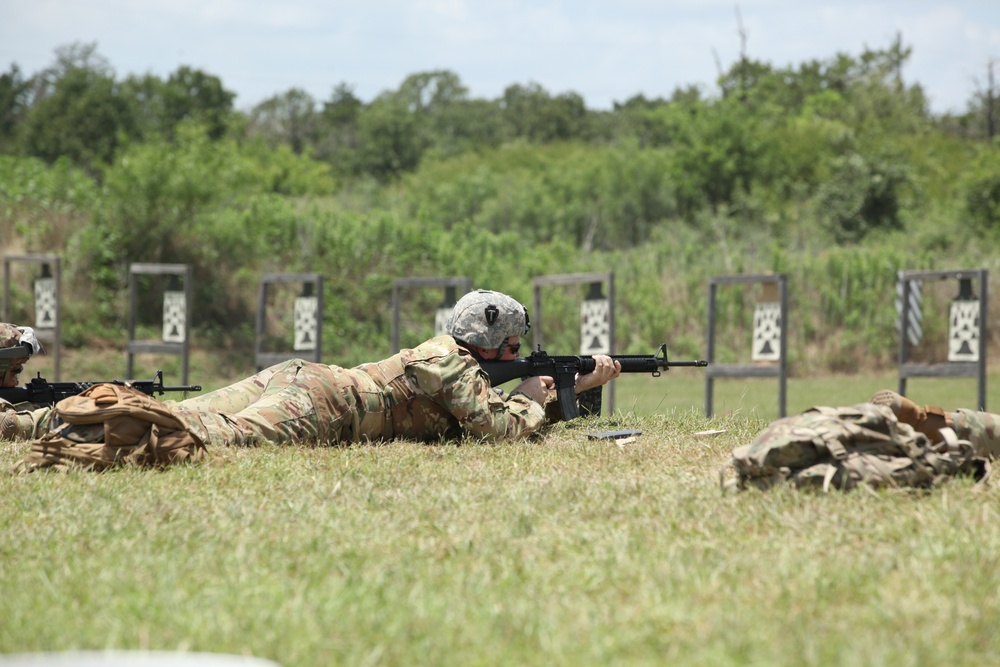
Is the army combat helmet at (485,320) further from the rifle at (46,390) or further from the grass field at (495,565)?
the rifle at (46,390)

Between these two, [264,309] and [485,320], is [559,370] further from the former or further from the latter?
[264,309]

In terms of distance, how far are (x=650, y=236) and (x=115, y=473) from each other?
3250cm

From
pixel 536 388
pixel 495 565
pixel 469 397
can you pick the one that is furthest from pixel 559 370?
pixel 495 565

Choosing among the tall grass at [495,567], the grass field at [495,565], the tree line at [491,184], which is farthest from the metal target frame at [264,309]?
the tall grass at [495,567]

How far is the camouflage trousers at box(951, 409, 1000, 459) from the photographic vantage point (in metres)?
5.21

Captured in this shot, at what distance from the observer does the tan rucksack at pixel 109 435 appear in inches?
213

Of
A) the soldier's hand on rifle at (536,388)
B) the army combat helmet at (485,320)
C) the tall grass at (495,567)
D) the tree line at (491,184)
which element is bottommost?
the tall grass at (495,567)

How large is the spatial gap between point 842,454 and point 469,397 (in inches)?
91.6

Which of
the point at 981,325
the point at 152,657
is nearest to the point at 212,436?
the point at 152,657

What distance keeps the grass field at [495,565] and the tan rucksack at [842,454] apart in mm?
109

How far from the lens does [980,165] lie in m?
32.6

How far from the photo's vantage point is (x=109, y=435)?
5477 mm

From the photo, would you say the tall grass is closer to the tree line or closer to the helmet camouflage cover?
the helmet camouflage cover

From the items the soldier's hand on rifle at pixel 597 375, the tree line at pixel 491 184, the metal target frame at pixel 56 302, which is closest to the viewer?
the soldier's hand on rifle at pixel 597 375
